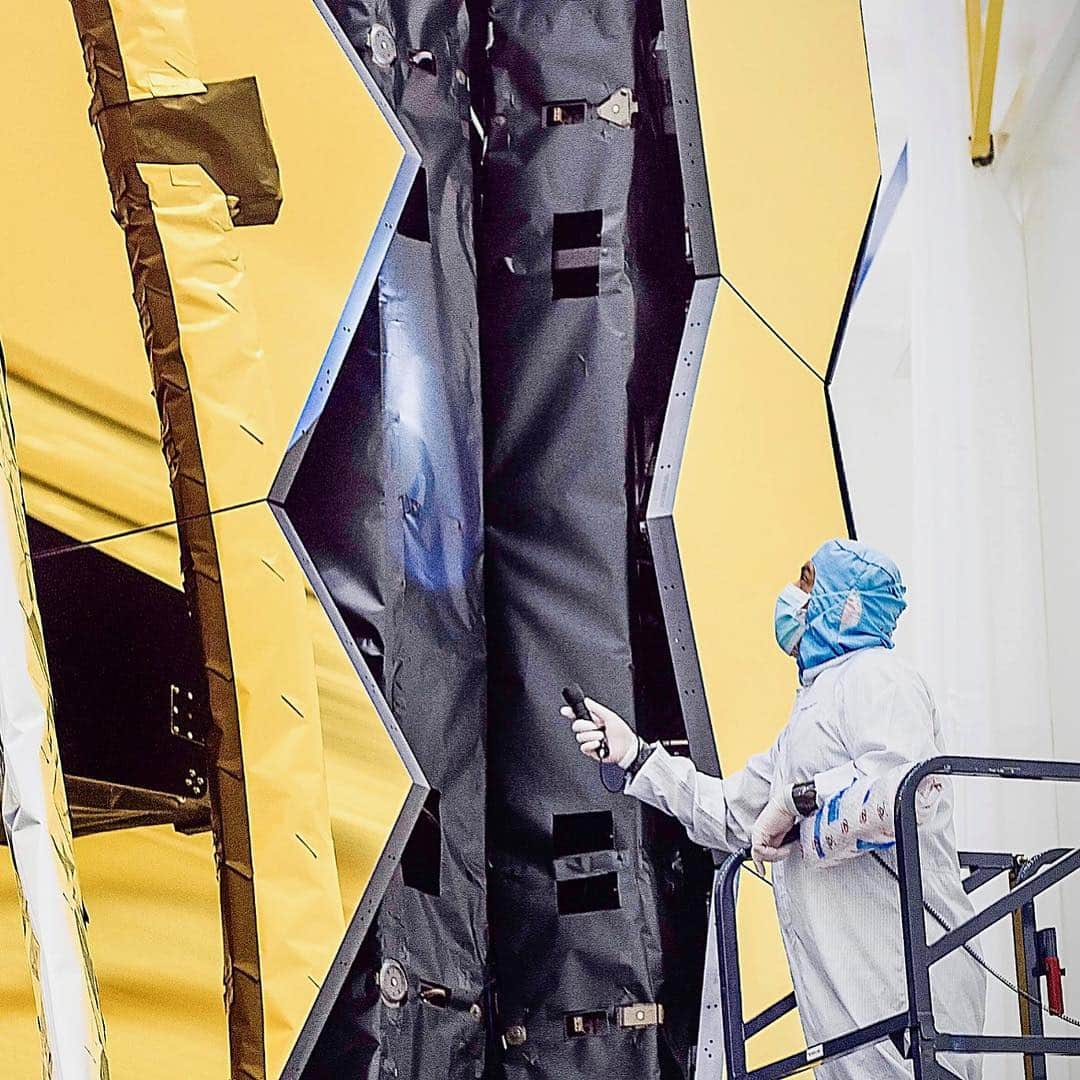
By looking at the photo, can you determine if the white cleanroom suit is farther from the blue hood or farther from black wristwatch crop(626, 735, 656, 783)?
black wristwatch crop(626, 735, 656, 783)

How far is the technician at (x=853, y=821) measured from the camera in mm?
1497

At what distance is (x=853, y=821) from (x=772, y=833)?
0.48ft

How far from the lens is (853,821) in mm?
1462

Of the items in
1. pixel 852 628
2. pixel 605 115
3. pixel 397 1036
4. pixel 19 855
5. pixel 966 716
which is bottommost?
pixel 397 1036

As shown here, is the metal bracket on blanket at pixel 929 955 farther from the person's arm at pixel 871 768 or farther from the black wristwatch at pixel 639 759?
the black wristwatch at pixel 639 759

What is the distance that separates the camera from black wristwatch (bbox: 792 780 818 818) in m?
1.56

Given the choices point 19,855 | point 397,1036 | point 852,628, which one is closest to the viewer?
point 19,855

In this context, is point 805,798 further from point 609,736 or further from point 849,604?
point 609,736

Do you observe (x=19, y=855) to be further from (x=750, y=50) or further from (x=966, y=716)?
(x=750, y=50)

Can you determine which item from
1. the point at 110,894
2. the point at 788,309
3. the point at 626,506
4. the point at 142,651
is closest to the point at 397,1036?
the point at 110,894

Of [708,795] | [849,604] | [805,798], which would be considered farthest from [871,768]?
[708,795]

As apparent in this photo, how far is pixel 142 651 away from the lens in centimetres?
178

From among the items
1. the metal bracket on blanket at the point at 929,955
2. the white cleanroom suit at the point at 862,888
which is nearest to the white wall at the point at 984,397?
the white cleanroom suit at the point at 862,888

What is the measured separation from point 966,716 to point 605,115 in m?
1.10
